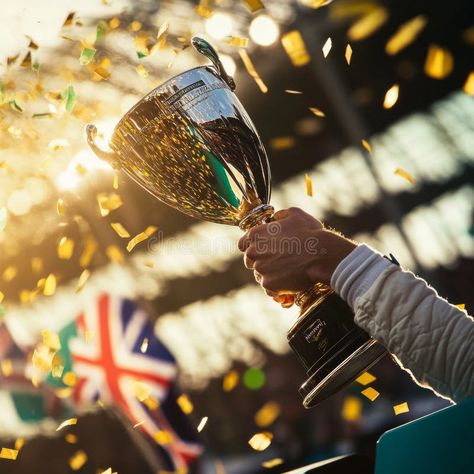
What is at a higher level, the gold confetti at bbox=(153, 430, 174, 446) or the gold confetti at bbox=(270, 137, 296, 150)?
the gold confetti at bbox=(270, 137, 296, 150)

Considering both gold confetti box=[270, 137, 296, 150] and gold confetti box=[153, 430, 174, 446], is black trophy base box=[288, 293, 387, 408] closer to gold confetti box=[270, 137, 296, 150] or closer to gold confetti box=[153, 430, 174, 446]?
gold confetti box=[270, 137, 296, 150]

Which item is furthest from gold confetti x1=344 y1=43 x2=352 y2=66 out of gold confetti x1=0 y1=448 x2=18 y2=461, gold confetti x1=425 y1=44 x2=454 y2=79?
gold confetti x1=0 y1=448 x2=18 y2=461

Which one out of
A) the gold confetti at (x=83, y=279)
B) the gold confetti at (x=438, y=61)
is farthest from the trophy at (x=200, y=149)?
the gold confetti at (x=83, y=279)

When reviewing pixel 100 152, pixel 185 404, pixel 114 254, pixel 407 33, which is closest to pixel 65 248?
pixel 114 254

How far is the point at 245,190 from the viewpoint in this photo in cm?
99

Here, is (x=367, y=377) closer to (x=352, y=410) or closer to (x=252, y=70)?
(x=352, y=410)

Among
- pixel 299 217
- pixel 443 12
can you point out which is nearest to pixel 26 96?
pixel 299 217

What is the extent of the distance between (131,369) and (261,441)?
1252mm

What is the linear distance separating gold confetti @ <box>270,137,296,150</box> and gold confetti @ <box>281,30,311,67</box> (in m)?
0.55

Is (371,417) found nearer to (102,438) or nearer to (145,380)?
(145,380)

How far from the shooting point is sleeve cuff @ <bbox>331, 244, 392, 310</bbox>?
27.9 inches

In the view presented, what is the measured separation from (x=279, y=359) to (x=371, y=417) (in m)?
0.82

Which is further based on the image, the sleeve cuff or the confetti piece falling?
the confetti piece falling

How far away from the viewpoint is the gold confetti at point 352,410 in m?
4.41
